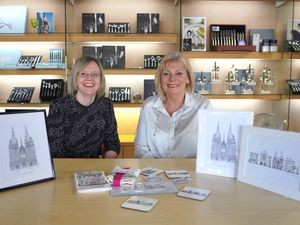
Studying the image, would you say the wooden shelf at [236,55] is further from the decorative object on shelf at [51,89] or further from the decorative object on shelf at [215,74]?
the decorative object on shelf at [51,89]

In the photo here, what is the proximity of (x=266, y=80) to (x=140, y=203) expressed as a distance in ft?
9.91

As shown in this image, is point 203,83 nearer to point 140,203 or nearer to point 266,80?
point 266,80

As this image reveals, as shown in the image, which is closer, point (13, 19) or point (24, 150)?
point (24, 150)

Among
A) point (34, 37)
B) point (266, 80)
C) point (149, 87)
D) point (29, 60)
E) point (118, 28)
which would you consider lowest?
point (149, 87)

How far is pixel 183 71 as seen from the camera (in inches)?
91.4

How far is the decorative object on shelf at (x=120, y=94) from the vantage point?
12.2 ft

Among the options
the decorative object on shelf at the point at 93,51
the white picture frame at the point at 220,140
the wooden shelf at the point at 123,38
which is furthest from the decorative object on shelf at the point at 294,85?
the white picture frame at the point at 220,140

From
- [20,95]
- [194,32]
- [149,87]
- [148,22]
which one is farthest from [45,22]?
[194,32]

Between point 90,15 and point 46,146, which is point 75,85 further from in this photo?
point 90,15

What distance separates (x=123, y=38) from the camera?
3607 millimetres

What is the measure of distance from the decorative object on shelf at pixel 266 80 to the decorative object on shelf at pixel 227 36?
0.35 meters

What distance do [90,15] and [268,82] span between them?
6.99 feet

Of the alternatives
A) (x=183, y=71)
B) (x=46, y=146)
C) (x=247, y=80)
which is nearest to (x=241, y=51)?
(x=247, y=80)

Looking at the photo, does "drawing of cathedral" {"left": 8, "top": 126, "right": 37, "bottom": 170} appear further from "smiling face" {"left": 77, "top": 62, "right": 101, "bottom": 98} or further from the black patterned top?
"smiling face" {"left": 77, "top": 62, "right": 101, "bottom": 98}
